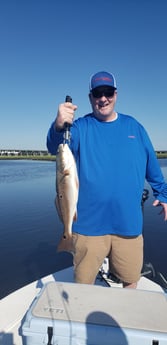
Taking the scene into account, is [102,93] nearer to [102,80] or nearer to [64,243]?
[102,80]

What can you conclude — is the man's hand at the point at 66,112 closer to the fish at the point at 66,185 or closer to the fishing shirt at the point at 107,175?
the fish at the point at 66,185

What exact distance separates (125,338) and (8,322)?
1703 millimetres

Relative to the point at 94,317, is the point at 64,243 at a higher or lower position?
higher

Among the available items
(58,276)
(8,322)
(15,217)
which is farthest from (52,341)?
(15,217)

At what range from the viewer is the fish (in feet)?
8.32

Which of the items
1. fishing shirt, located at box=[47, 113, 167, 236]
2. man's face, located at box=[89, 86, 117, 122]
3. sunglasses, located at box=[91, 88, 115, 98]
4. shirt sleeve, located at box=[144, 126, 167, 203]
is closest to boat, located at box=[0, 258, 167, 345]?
fishing shirt, located at box=[47, 113, 167, 236]

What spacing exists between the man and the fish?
399 mm

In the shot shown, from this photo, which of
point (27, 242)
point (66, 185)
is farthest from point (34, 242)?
point (66, 185)

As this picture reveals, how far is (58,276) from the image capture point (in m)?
4.48

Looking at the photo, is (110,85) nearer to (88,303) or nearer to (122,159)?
(122,159)

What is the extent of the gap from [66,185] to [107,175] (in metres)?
0.64

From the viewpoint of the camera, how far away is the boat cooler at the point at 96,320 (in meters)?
2.11

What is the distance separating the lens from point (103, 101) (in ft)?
10.4

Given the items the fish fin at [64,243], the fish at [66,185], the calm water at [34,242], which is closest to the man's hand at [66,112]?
the fish at [66,185]
